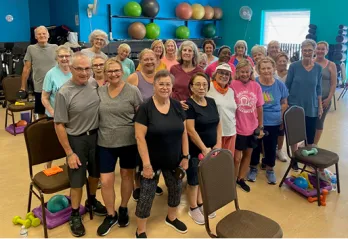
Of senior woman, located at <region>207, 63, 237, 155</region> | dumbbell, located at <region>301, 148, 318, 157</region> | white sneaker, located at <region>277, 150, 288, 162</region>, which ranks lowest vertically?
white sneaker, located at <region>277, 150, 288, 162</region>

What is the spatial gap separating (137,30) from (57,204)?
5.92m

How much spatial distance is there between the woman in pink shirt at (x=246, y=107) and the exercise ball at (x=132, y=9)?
216 inches

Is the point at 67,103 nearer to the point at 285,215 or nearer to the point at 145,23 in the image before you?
the point at 285,215

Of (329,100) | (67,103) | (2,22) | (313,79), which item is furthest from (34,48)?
(2,22)

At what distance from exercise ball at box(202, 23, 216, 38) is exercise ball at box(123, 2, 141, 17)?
8.78 feet

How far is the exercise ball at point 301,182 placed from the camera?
3236 mm

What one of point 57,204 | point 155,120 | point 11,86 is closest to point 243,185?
point 155,120

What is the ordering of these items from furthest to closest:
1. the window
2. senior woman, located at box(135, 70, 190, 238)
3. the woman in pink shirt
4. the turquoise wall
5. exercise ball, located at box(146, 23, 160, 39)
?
the window, the turquoise wall, exercise ball, located at box(146, 23, 160, 39), the woman in pink shirt, senior woman, located at box(135, 70, 190, 238)

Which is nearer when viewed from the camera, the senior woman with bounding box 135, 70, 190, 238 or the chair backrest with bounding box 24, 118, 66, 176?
the senior woman with bounding box 135, 70, 190, 238

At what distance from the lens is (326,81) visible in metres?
3.94

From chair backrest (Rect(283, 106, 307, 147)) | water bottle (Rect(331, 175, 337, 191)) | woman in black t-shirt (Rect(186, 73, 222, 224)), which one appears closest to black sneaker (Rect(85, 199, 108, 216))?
woman in black t-shirt (Rect(186, 73, 222, 224))

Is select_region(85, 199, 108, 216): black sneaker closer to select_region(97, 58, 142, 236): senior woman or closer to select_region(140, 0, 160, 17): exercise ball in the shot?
select_region(97, 58, 142, 236): senior woman

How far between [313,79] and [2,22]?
7.16 metres

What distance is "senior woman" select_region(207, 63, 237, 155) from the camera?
110 inches
